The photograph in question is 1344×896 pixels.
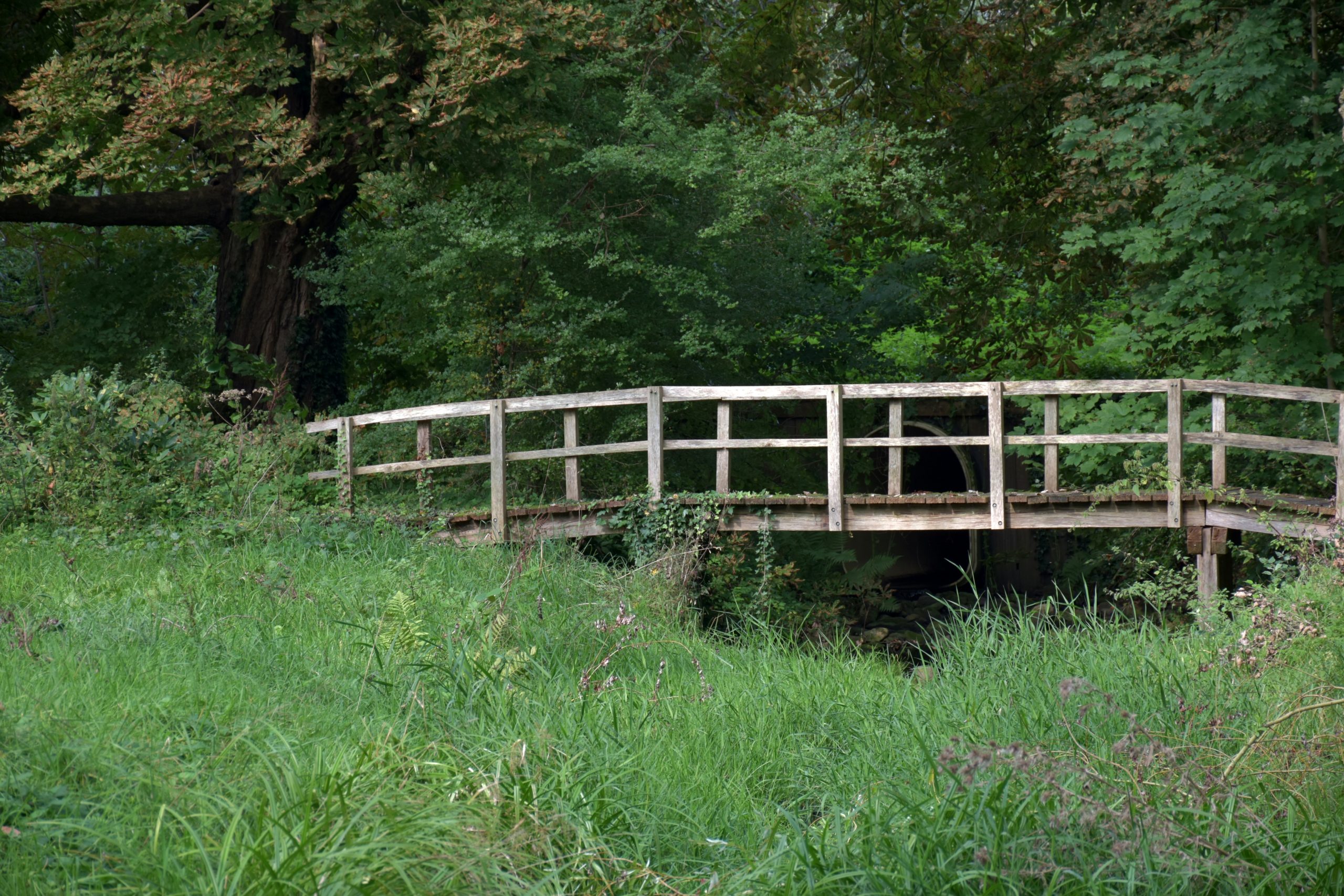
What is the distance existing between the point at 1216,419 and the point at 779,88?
7563 mm

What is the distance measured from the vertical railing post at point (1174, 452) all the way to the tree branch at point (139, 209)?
9863 mm

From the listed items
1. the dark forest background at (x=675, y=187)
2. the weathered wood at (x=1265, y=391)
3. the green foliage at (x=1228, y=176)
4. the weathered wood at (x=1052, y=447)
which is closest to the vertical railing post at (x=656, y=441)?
the dark forest background at (x=675, y=187)

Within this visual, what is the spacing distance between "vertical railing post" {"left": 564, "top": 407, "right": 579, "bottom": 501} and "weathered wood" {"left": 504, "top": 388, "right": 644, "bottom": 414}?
3.1 inches

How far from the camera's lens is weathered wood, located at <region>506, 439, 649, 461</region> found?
436 inches

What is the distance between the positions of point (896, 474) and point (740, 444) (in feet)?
4.48

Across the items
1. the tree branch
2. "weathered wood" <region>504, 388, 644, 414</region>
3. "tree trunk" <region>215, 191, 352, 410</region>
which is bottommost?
"weathered wood" <region>504, 388, 644, 414</region>

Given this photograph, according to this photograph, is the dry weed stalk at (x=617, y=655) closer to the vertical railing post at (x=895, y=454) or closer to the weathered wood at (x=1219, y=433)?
the vertical railing post at (x=895, y=454)

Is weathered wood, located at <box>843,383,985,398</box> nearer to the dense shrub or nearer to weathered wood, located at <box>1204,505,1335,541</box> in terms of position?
weathered wood, located at <box>1204,505,1335,541</box>

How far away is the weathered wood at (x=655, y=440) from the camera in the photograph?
11.0 m

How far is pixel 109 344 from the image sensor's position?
15516 millimetres

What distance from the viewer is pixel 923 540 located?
65.6 feet

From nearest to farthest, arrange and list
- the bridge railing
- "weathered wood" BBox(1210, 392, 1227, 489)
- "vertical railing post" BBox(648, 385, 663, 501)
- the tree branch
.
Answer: "weathered wood" BBox(1210, 392, 1227, 489)
the bridge railing
"vertical railing post" BBox(648, 385, 663, 501)
the tree branch

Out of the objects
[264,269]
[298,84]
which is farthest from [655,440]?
[298,84]

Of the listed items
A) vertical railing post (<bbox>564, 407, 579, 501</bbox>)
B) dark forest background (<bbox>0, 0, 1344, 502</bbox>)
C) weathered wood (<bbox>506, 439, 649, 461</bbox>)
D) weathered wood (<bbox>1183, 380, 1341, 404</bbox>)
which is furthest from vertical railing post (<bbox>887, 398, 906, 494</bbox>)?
vertical railing post (<bbox>564, 407, 579, 501</bbox>)
